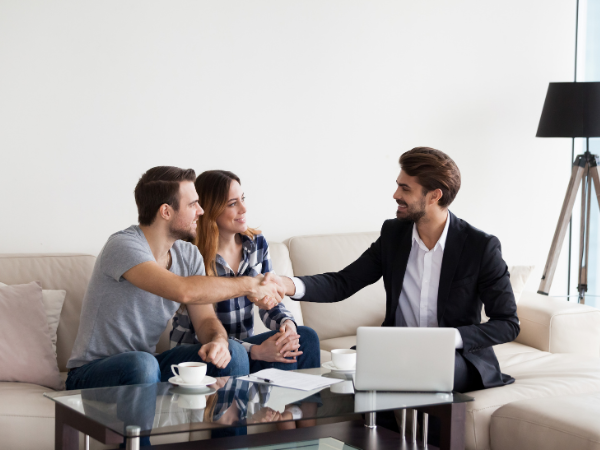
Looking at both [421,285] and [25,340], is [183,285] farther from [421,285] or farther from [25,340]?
[421,285]

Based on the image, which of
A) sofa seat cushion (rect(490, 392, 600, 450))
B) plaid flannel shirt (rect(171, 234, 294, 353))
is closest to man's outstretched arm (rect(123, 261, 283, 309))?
plaid flannel shirt (rect(171, 234, 294, 353))

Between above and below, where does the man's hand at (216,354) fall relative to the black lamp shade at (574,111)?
below

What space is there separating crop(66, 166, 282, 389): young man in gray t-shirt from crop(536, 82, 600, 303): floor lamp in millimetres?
2090

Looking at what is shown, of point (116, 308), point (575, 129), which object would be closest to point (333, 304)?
point (116, 308)

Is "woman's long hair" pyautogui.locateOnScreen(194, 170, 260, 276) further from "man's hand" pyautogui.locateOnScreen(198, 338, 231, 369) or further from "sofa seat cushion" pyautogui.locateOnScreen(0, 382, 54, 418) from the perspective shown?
"sofa seat cushion" pyautogui.locateOnScreen(0, 382, 54, 418)

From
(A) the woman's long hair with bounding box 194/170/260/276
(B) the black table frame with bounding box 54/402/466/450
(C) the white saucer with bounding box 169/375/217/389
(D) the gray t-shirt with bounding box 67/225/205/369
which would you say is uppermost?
(A) the woman's long hair with bounding box 194/170/260/276

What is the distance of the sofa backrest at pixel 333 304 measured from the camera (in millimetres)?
2906

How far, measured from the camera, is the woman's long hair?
2.36 meters

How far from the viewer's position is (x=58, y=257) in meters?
2.50

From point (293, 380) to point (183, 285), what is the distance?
0.45m

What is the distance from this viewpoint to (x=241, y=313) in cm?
241

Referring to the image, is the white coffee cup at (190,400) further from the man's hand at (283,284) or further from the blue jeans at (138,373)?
the man's hand at (283,284)

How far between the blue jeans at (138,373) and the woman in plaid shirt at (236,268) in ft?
0.63

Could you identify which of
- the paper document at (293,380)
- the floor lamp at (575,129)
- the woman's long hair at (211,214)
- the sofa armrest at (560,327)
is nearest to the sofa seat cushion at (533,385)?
the sofa armrest at (560,327)
